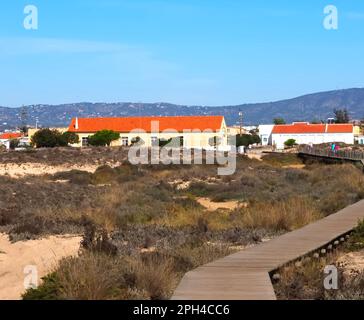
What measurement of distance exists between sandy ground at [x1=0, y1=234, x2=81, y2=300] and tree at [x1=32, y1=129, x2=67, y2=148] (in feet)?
258

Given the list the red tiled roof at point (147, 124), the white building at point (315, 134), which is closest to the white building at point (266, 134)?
the white building at point (315, 134)

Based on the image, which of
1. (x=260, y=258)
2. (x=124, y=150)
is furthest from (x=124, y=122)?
(x=260, y=258)

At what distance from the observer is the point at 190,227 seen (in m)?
17.0

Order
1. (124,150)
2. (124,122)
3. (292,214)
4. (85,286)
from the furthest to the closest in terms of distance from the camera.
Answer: (124,122), (124,150), (292,214), (85,286)

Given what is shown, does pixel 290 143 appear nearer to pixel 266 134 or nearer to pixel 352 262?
pixel 266 134

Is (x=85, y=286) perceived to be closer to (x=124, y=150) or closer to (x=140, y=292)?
(x=140, y=292)

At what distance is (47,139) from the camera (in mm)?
93812

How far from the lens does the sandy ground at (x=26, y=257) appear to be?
11609 millimetres

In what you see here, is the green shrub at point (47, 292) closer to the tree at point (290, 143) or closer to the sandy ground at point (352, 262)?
the sandy ground at point (352, 262)

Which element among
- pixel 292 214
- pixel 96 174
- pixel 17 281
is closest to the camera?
pixel 17 281

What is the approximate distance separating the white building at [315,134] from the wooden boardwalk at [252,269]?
112879 millimetres

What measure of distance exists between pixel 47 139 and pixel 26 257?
81.4 metres
